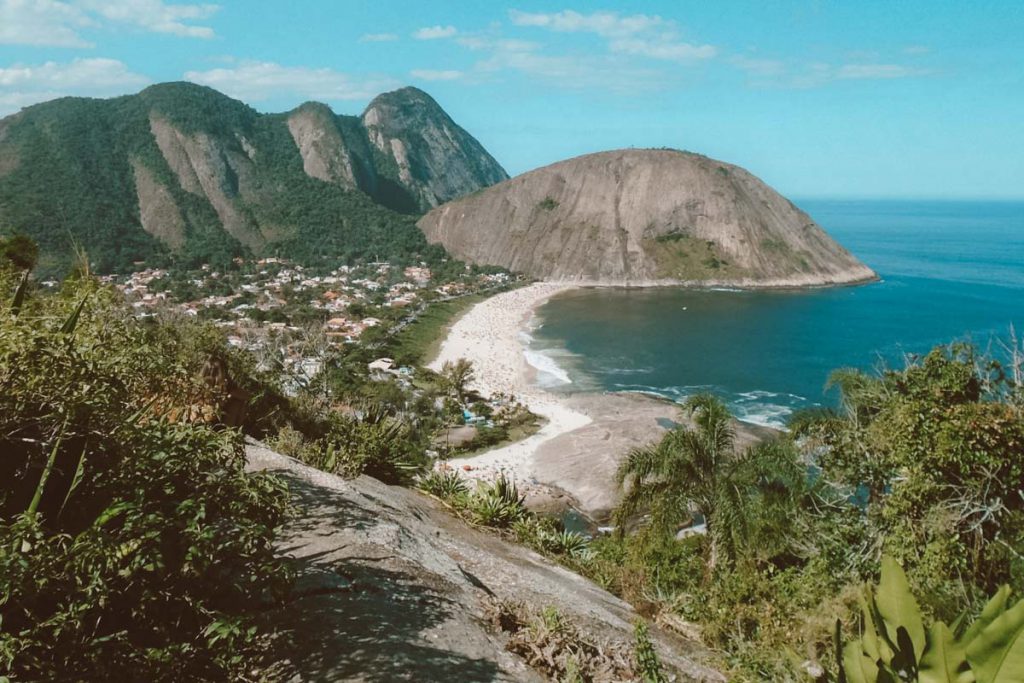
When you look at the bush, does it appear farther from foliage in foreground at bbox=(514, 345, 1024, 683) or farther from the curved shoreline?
the curved shoreline

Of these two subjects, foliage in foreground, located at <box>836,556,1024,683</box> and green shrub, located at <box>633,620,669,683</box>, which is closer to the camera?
foliage in foreground, located at <box>836,556,1024,683</box>

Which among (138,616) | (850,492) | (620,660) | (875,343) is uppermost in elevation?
(138,616)

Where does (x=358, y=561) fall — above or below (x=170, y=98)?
below

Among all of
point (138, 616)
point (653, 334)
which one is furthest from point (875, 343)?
point (138, 616)

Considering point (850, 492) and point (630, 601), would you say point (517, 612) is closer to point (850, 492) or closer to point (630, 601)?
point (630, 601)

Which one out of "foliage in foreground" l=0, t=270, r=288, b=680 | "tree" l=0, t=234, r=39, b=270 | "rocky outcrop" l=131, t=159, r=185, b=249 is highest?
"rocky outcrop" l=131, t=159, r=185, b=249

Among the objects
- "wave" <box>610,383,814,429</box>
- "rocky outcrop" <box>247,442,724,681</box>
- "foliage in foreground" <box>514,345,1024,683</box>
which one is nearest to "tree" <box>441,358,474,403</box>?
"wave" <box>610,383,814,429</box>
